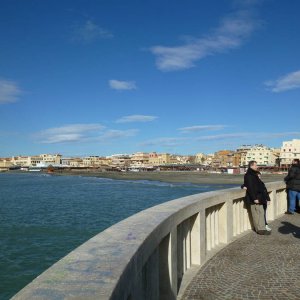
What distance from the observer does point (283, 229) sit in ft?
28.0

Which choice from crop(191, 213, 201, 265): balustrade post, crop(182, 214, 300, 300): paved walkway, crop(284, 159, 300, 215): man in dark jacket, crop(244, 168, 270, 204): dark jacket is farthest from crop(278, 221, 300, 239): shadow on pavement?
crop(191, 213, 201, 265): balustrade post

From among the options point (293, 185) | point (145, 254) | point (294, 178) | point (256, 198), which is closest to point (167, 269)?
point (145, 254)

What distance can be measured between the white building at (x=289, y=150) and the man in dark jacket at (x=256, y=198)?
16225 cm

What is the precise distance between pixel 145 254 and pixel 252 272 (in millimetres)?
2583

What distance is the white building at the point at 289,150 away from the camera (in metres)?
164

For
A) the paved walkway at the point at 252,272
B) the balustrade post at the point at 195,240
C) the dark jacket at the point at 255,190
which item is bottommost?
the paved walkway at the point at 252,272

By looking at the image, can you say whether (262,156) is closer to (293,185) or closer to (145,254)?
(293,185)

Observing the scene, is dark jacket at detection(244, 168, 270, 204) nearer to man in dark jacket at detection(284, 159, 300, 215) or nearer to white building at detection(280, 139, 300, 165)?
man in dark jacket at detection(284, 159, 300, 215)

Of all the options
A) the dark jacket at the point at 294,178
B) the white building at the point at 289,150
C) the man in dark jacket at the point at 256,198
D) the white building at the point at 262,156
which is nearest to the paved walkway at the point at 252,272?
the man in dark jacket at the point at 256,198

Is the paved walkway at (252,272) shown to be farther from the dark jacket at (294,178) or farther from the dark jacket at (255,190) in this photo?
the dark jacket at (294,178)

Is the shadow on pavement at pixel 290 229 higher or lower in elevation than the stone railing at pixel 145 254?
lower

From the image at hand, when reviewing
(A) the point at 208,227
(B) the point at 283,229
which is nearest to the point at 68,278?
(A) the point at 208,227

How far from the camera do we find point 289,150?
16650 centimetres

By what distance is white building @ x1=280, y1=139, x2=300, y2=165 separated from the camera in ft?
536
